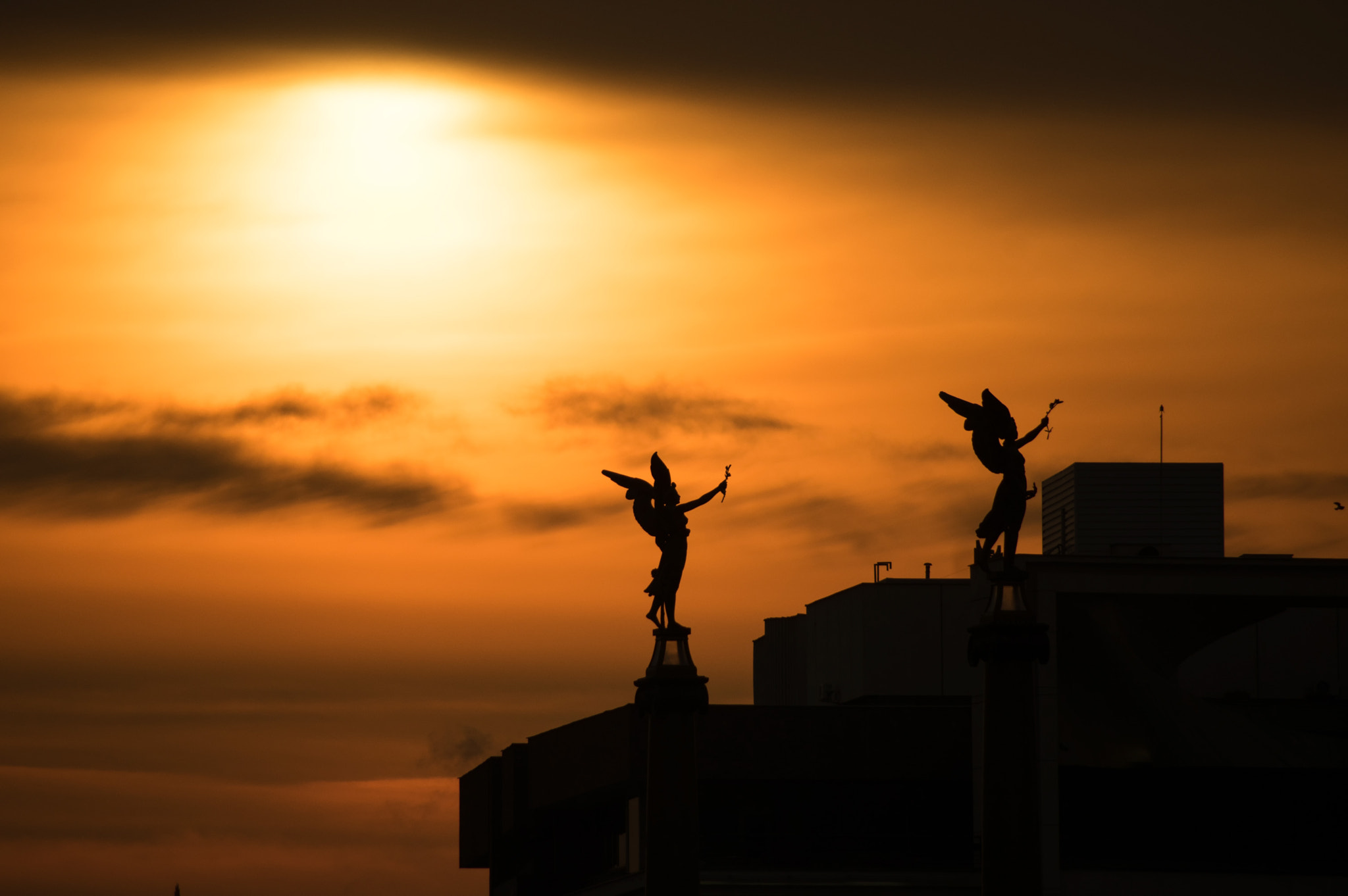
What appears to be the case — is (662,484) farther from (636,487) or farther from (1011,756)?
(1011,756)

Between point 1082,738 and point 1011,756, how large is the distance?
2470 cm

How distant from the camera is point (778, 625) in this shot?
3548 inches

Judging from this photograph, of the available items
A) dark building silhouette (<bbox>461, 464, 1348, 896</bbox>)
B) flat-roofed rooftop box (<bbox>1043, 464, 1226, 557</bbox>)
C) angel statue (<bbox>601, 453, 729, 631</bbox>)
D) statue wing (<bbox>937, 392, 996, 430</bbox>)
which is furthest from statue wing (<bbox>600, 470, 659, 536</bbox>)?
flat-roofed rooftop box (<bbox>1043, 464, 1226, 557</bbox>)

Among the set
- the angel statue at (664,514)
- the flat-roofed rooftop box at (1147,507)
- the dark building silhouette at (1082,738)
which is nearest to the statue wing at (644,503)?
the angel statue at (664,514)

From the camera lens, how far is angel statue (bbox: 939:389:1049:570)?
3472 cm

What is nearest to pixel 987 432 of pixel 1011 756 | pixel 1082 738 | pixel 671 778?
pixel 1011 756

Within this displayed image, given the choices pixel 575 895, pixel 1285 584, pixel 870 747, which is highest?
pixel 1285 584

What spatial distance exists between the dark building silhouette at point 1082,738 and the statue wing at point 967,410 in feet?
65.1

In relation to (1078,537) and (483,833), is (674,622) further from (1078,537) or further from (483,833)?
(483,833)

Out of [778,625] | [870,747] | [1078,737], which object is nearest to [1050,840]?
A: [1078,737]

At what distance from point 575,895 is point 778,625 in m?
19.2

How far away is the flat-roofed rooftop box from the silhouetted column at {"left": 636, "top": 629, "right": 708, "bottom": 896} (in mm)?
36190

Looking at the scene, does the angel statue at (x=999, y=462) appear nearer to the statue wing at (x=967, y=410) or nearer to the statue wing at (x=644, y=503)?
the statue wing at (x=967, y=410)

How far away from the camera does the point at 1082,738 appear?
185ft
